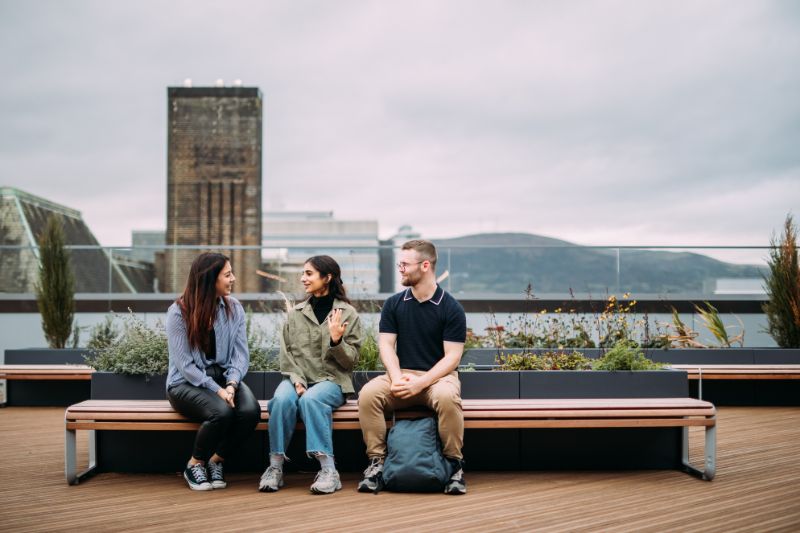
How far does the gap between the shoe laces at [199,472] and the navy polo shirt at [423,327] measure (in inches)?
49.7

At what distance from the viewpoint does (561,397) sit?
4562mm

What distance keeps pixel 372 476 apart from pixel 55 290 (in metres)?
6.35

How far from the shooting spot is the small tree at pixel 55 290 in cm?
860

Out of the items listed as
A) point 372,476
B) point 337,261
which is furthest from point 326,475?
point 337,261

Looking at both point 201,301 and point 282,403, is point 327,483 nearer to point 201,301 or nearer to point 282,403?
point 282,403

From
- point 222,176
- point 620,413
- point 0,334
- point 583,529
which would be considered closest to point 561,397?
point 620,413

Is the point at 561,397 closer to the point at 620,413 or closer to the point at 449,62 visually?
the point at 620,413

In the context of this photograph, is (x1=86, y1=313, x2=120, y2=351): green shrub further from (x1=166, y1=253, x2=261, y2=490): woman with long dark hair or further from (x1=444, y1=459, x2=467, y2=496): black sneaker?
(x1=444, y1=459, x2=467, y2=496): black sneaker

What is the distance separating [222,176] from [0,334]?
6.19 metres

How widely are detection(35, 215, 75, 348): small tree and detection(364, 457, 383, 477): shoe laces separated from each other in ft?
20.1

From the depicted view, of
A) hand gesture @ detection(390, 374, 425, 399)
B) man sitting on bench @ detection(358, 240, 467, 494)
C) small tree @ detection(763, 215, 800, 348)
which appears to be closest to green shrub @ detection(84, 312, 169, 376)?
man sitting on bench @ detection(358, 240, 467, 494)

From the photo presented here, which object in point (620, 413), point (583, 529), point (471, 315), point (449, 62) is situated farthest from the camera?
point (449, 62)

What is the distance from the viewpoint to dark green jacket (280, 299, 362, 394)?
4180mm

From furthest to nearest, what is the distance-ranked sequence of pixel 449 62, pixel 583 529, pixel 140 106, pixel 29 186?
1. pixel 140 106
2. pixel 29 186
3. pixel 449 62
4. pixel 583 529
